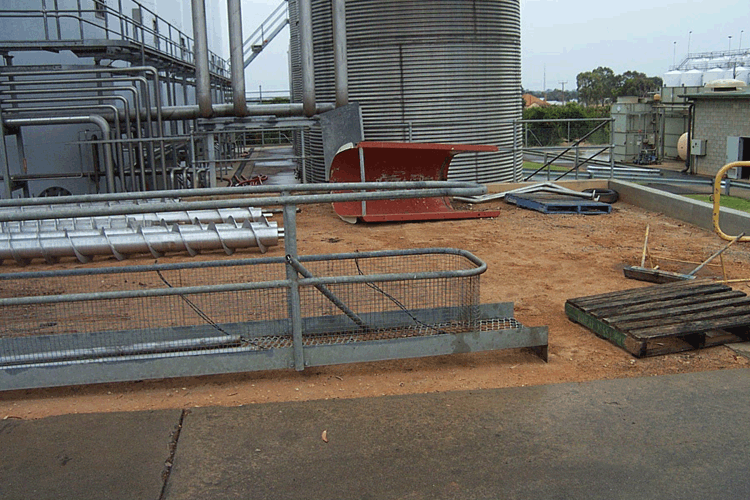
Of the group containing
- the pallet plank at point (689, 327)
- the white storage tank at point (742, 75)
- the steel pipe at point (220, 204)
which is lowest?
the pallet plank at point (689, 327)

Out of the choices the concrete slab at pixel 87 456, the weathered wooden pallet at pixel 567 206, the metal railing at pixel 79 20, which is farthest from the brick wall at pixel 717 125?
the concrete slab at pixel 87 456

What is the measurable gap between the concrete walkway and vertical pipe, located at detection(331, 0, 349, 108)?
1192cm

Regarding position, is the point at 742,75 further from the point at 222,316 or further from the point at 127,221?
the point at 222,316

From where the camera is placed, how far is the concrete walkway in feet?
12.6

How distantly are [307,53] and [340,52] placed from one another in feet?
2.40

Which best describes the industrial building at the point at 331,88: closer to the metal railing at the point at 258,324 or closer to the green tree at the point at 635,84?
the metal railing at the point at 258,324

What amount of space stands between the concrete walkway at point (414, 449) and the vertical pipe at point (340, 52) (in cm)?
1192

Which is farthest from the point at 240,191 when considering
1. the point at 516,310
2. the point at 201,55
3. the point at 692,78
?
the point at 692,78

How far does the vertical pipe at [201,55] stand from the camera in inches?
588

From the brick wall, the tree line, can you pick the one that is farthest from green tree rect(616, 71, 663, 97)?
the brick wall

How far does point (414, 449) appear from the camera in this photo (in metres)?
4.25

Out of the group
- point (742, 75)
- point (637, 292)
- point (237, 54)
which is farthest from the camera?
point (742, 75)

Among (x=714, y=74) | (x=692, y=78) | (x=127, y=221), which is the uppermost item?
(x=714, y=74)

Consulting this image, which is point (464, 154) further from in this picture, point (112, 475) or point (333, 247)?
point (112, 475)
